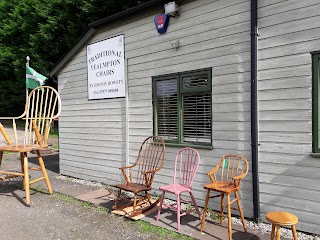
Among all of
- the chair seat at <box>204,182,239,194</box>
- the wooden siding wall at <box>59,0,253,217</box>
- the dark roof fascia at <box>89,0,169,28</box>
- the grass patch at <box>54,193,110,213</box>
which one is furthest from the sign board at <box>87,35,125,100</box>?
the chair seat at <box>204,182,239,194</box>

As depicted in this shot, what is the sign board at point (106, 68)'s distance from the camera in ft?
17.5

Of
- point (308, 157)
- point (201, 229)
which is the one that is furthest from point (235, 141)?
point (201, 229)

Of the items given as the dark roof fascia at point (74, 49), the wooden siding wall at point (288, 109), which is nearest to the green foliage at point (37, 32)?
the dark roof fascia at point (74, 49)

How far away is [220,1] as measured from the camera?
387 centimetres

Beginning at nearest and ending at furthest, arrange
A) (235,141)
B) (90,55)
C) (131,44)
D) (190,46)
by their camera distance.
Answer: (235,141)
(190,46)
(131,44)
(90,55)

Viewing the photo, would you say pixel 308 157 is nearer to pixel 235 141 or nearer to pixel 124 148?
pixel 235 141

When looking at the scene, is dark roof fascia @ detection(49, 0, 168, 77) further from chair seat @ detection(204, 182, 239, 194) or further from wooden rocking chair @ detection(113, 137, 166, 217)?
chair seat @ detection(204, 182, 239, 194)

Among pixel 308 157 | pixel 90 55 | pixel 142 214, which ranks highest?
pixel 90 55

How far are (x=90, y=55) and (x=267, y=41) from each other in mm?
3796

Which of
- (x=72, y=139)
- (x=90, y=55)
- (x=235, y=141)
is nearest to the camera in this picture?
(x=235, y=141)

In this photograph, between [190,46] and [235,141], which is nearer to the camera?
[235,141]

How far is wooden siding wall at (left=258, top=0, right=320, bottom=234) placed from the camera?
313 centimetres

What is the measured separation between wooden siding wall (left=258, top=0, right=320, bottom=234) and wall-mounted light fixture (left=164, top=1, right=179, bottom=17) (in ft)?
4.41

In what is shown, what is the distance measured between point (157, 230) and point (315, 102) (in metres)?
2.38
